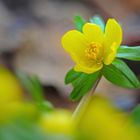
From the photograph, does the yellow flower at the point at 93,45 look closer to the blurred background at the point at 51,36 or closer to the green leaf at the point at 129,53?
the green leaf at the point at 129,53

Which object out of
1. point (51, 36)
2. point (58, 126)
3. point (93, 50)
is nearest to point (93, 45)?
point (93, 50)

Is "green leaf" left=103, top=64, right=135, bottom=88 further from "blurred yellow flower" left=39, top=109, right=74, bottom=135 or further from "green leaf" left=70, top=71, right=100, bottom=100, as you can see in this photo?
"blurred yellow flower" left=39, top=109, right=74, bottom=135

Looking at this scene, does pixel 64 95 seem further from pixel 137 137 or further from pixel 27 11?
pixel 137 137

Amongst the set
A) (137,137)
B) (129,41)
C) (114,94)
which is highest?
(129,41)

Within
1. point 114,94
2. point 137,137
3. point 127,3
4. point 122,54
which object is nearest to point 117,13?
point 127,3

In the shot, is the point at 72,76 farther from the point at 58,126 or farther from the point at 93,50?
the point at 58,126

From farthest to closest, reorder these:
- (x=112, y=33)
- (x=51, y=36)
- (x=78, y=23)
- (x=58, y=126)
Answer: (x=51, y=36) → (x=78, y=23) → (x=112, y=33) → (x=58, y=126)
